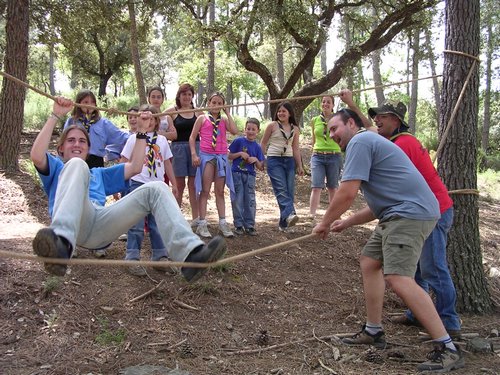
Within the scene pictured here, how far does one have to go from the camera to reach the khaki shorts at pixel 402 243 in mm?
3314

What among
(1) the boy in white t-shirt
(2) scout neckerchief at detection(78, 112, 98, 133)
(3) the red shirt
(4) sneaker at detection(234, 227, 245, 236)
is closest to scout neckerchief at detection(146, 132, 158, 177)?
(1) the boy in white t-shirt

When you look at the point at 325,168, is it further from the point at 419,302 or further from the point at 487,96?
the point at 487,96

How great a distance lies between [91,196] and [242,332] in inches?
66.1

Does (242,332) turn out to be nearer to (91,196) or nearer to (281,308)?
(281,308)

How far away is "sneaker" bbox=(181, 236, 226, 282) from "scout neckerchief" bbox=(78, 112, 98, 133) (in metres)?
2.65

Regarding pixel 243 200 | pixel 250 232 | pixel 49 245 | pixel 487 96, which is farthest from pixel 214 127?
pixel 487 96

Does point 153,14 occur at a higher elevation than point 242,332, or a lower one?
higher

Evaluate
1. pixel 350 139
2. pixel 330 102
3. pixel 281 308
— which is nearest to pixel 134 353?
pixel 281 308

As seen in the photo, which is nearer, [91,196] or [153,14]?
[91,196]

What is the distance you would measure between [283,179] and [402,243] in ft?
9.19

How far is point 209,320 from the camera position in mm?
4141

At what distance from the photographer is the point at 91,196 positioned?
347cm

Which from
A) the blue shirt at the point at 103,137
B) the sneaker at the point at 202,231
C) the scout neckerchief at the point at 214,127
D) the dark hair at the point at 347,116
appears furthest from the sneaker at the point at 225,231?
the dark hair at the point at 347,116

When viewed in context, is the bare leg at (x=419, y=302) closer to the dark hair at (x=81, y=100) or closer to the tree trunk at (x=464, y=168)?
the tree trunk at (x=464, y=168)
